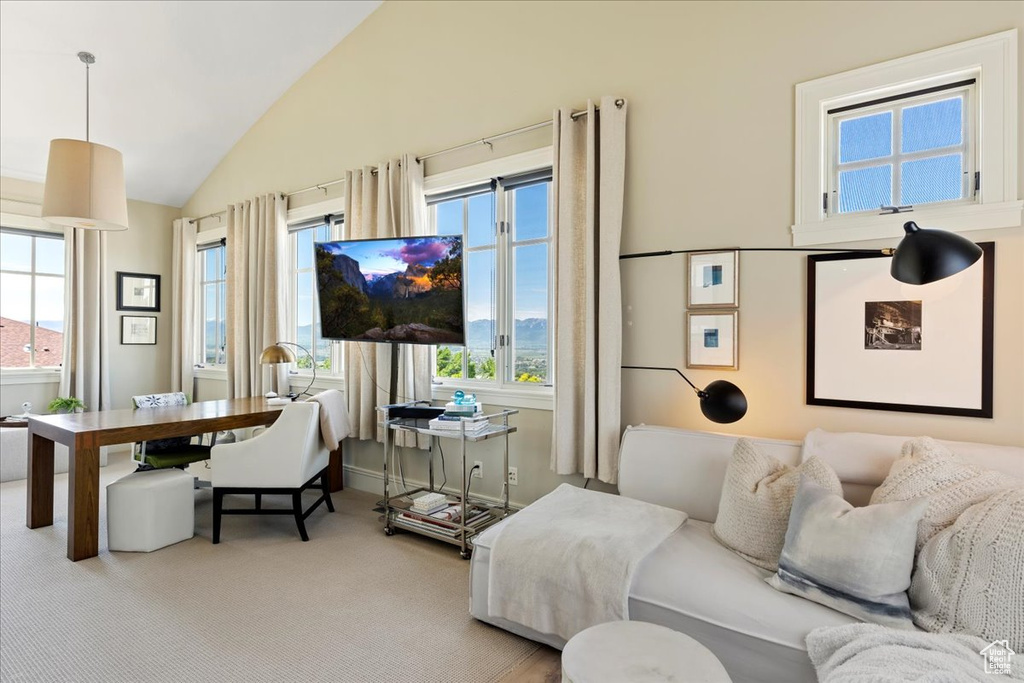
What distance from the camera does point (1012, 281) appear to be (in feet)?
6.94

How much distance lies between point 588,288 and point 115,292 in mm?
5647

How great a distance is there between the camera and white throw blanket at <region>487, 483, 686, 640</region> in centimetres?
195

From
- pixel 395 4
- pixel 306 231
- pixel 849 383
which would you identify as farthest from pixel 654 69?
pixel 306 231

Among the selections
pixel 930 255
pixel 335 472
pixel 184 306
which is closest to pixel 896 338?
pixel 930 255

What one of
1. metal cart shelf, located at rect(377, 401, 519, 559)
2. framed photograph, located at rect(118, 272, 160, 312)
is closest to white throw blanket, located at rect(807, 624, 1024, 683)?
metal cart shelf, located at rect(377, 401, 519, 559)

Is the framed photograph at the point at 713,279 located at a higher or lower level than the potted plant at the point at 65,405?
higher

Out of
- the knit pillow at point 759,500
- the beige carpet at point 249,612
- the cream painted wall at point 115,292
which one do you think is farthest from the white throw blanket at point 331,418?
the cream painted wall at point 115,292

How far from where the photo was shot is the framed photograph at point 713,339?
2.73 meters

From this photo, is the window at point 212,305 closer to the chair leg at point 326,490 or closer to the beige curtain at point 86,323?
the beige curtain at point 86,323

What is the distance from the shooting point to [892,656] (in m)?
1.38

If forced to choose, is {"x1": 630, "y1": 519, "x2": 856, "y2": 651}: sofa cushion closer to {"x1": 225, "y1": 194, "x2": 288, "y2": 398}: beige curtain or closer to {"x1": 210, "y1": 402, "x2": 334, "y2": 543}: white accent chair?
{"x1": 210, "y1": 402, "x2": 334, "y2": 543}: white accent chair

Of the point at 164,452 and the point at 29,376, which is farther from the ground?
the point at 29,376

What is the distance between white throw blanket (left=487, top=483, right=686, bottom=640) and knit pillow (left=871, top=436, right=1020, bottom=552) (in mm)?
796

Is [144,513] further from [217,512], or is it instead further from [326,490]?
[326,490]
